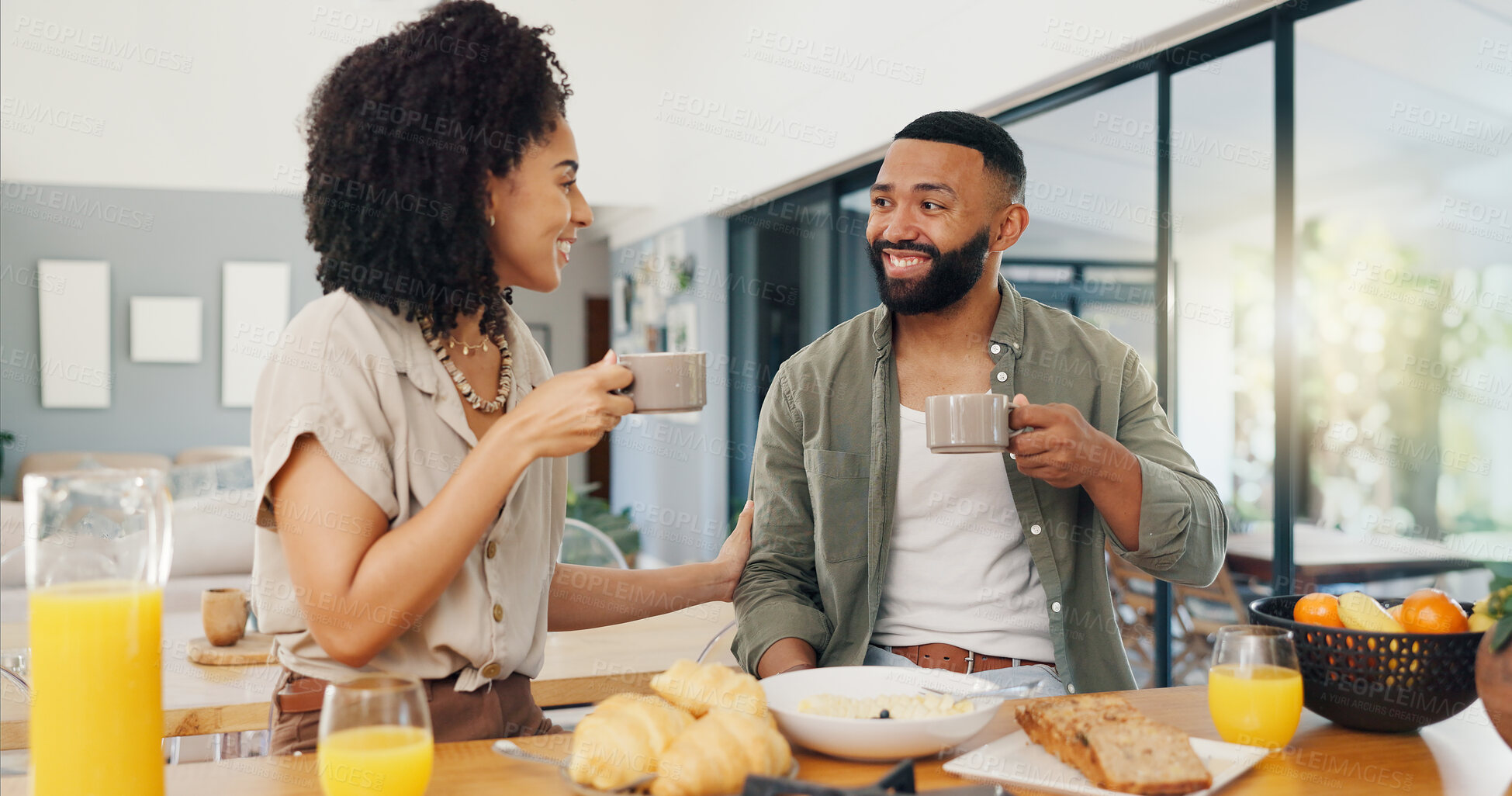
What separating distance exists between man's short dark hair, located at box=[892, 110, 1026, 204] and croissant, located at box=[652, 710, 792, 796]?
4.20 ft

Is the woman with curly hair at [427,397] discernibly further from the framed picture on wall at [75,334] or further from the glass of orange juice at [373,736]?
the framed picture on wall at [75,334]

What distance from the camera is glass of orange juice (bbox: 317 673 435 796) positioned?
825 millimetres

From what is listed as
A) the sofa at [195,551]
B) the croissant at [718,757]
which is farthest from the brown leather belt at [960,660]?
the sofa at [195,551]

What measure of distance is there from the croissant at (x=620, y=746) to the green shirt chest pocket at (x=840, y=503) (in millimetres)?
923

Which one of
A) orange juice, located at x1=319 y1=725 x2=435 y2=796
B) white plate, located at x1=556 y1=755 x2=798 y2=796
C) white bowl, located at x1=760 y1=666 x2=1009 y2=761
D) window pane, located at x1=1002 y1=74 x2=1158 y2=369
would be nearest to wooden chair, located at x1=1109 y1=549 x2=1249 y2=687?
window pane, located at x1=1002 y1=74 x2=1158 y2=369

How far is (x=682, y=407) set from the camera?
1.15 m

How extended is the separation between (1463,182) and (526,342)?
6.93 feet

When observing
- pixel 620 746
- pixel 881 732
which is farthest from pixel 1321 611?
pixel 620 746

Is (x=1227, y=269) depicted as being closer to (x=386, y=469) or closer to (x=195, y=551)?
(x=386, y=469)

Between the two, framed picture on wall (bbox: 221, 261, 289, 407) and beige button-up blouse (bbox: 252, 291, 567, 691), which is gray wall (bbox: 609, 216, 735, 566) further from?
beige button-up blouse (bbox: 252, 291, 567, 691)

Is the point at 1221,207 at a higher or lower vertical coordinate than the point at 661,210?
lower

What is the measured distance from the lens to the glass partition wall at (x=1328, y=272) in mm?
2449

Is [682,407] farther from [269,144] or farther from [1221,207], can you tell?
[269,144]

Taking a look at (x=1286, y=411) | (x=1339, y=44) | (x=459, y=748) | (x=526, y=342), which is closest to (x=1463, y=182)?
(x=1339, y=44)
